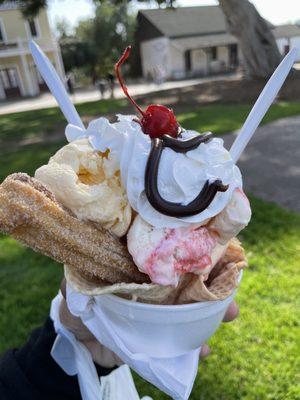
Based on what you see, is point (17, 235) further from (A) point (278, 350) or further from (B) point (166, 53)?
(B) point (166, 53)

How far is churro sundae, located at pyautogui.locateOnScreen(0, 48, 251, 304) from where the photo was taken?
105cm

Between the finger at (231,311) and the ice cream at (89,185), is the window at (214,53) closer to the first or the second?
the finger at (231,311)

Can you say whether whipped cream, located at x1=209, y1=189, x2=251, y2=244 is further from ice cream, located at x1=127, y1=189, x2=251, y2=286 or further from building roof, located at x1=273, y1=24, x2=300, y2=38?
building roof, located at x1=273, y1=24, x2=300, y2=38

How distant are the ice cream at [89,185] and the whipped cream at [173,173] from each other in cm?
3

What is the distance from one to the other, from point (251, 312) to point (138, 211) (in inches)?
77.0

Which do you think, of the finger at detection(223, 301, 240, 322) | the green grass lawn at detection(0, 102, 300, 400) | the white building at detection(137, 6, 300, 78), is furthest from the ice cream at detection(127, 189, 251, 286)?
the white building at detection(137, 6, 300, 78)

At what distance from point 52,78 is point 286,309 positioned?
2.24 m

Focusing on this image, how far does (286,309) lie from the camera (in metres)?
2.73

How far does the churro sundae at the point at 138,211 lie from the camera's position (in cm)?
105

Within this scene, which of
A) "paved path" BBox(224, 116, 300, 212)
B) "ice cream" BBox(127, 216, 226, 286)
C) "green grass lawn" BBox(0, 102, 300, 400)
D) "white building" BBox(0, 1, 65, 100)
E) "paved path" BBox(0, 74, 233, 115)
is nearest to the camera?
"ice cream" BBox(127, 216, 226, 286)

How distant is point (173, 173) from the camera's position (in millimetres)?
1100

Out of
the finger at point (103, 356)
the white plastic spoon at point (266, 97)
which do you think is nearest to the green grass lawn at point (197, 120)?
the white plastic spoon at point (266, 97)

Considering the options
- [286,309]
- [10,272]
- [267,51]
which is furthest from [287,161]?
[267,51]

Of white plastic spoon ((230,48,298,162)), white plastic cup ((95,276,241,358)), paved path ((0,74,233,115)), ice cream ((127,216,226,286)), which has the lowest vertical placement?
paved path ((0,74,233,115))
